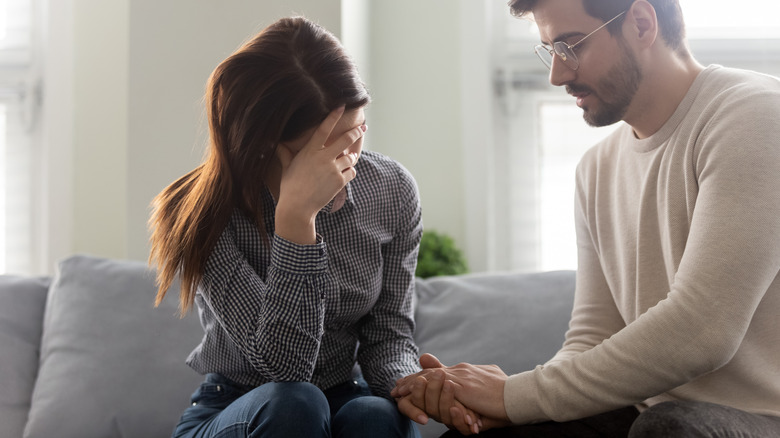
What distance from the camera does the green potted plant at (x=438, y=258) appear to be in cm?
265

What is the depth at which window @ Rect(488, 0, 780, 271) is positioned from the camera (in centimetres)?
288

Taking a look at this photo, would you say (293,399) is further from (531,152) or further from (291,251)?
(531,152)

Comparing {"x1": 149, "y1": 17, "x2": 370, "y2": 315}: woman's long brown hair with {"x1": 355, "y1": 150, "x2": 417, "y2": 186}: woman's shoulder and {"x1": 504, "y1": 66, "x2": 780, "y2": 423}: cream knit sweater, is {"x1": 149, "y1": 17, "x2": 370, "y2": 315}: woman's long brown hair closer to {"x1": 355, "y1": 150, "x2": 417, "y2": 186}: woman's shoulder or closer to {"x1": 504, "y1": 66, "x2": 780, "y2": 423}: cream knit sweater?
{"x1": 355, "y1": 150, "x2": 417, "y2": 186}: woman's shoulder

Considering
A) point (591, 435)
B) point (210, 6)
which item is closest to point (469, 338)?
point (591, 435)

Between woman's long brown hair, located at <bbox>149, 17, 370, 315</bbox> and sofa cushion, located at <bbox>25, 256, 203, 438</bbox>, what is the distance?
0.47 m

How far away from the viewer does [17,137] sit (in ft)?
9.54

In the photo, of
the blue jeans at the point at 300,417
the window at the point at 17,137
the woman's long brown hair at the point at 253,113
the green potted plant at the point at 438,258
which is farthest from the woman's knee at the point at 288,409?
the window at the point at 17,137

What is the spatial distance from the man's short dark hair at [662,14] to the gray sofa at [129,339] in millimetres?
682

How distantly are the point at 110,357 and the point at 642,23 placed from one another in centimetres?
141

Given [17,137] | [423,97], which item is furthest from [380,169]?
[17,137]

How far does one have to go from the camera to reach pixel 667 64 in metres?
1.44

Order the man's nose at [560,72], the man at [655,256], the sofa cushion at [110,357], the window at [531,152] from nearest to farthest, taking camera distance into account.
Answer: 1. the man at [655,256]
2. the man's nose at [560,72]
3. the sofa cushion at [110,357]
4. the window at [531,152]

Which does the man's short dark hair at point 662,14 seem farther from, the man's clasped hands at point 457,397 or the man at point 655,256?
the man's clasped hands at point 457,397

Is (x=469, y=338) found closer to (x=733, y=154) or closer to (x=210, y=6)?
(x=733, y=154)
